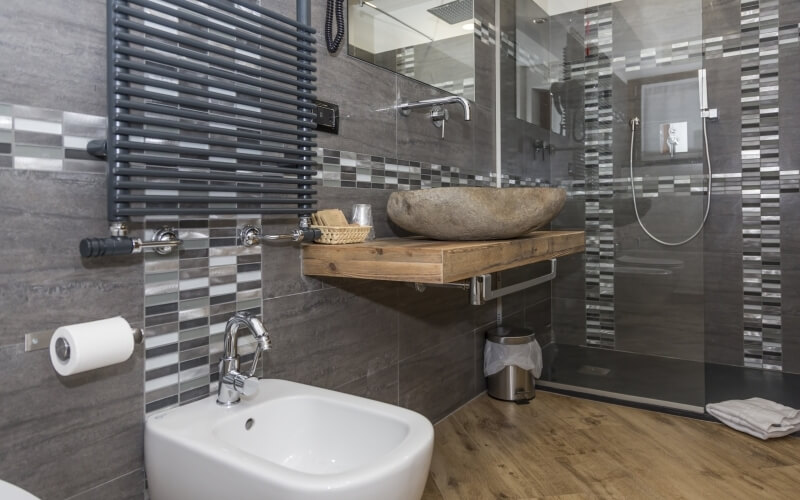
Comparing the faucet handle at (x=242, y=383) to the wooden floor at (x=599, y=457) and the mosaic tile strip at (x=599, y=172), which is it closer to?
the wooden floor at (x=599, y=457)

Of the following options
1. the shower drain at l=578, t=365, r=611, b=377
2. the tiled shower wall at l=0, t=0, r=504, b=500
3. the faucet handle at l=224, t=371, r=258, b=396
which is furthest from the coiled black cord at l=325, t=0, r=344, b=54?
the shower drain at l=578, t=365, r=611, b=377

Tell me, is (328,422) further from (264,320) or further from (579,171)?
(579,171)

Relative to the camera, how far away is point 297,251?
1.61m

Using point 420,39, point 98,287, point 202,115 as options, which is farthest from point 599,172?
point 98,287

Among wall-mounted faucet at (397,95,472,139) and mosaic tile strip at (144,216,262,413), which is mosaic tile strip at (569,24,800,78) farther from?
mosaic tile strip at (144,216,262,413)

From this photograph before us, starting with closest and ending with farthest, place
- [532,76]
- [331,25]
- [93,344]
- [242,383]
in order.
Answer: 1. [93,344]
2. [242,383]
3. [331,25]
4. [532,76]

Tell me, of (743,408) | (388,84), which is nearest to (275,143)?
(388,84)

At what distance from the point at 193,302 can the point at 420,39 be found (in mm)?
1420

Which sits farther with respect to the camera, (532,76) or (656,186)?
(532,76)

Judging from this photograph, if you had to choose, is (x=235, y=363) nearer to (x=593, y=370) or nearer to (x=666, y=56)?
(x=593, y=370)

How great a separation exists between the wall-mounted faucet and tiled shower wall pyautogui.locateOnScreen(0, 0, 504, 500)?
0.68 feet

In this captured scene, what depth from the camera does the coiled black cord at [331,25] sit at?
1.69 m

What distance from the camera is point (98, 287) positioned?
1115mm

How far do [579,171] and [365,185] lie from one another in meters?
1.41
